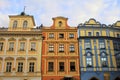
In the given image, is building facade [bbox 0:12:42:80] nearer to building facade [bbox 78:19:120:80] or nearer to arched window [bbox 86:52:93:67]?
building facade [bbox 78:19:120:80]

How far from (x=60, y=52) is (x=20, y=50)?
295 inches

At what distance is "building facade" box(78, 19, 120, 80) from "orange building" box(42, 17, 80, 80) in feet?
4.30

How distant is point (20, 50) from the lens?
111 feet

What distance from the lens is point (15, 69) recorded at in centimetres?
3262

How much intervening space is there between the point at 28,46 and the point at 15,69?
16.0 ft

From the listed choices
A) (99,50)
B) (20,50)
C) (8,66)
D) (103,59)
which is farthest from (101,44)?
(8,66)

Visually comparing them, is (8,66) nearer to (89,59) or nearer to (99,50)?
(89,59)

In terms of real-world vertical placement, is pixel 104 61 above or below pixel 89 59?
below

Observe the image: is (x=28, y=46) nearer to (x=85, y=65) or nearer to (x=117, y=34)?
(x=85, y=65)

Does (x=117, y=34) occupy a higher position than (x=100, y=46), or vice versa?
(x=117, y=34)

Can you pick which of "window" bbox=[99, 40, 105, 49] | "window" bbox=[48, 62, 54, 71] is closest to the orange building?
"window" bbox=[48, 62, 54, 71]

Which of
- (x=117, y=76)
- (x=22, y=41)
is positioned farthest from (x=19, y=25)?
(x=117, y=76)

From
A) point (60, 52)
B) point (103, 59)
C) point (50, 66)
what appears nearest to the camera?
point (50, 66)

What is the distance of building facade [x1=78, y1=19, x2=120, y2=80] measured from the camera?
106 feet
